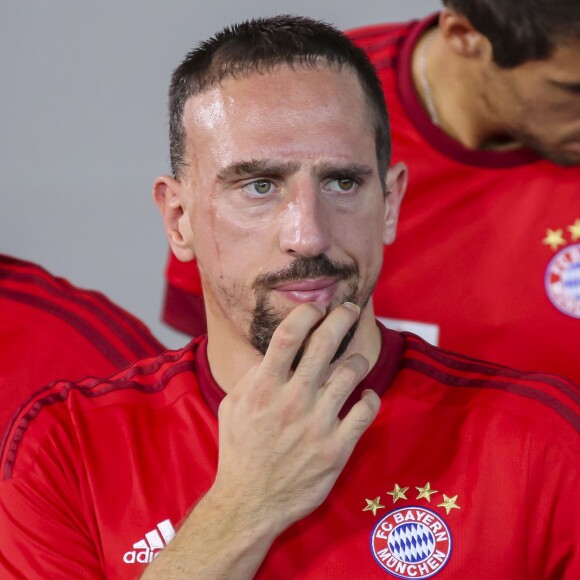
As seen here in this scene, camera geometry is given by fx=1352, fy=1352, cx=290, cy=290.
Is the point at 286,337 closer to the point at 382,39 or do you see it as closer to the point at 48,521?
the point at 48,521

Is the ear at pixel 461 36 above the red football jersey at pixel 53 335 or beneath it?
above

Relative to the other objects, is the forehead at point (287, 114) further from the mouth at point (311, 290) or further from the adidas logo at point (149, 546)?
the adidas logo at point (149, 546)

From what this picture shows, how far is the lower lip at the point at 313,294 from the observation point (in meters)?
1.41

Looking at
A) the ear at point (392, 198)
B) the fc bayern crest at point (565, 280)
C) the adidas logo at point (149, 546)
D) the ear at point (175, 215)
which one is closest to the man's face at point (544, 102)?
the fc bayern crest at point (565, 280)

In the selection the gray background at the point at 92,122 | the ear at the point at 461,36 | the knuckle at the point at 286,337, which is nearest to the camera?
the knuckle at the point at 286,337

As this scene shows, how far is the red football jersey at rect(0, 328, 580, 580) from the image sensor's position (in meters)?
1.41

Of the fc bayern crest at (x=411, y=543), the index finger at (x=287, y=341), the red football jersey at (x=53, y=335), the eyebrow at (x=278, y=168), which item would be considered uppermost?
the eyebrow at (x=278, y=168)

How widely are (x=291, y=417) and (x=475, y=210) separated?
866 millimetres

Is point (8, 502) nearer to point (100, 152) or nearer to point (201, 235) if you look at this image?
point (201, 235)

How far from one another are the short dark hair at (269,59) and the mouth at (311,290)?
0.58 ft

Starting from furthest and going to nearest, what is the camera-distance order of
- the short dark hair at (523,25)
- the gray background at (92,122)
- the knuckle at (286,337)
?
the gray background at (92,122), the short dark hair at (523,25), the knuckle at (286,337)

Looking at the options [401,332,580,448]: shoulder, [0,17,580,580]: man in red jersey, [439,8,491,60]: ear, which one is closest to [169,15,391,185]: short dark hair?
[0,17,580,580]: man in red jersey

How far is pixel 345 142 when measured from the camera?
4.76 ft

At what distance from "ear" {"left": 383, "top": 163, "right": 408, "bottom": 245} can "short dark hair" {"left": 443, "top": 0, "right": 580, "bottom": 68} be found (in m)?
0.38
